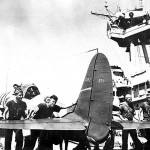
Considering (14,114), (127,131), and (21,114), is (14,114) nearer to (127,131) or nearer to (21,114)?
(21,114)

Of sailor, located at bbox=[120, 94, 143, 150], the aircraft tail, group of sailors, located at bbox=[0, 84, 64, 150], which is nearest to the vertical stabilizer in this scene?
the aircraft tail

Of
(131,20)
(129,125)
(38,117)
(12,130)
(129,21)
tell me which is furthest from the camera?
(129,21)

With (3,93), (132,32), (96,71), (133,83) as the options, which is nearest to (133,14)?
(132,32)

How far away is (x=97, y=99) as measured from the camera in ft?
19.5

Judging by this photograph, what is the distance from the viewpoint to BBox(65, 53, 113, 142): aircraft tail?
5512mm

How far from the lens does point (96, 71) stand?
6.36m

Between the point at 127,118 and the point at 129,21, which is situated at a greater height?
the point at 129,21

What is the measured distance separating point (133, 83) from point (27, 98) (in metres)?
25.6

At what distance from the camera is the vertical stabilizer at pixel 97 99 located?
217 inches

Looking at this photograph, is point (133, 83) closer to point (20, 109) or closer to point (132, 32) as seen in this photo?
point (132, 32)

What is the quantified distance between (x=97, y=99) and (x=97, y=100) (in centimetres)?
3

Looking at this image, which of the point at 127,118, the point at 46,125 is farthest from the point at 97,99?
the point at 127,118

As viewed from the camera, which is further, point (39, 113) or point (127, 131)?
point (127, 131)

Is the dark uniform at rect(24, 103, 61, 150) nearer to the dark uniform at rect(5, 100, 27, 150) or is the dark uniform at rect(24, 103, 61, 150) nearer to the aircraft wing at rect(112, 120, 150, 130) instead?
the dark uniform at rect(5, 100, 27, 150)
